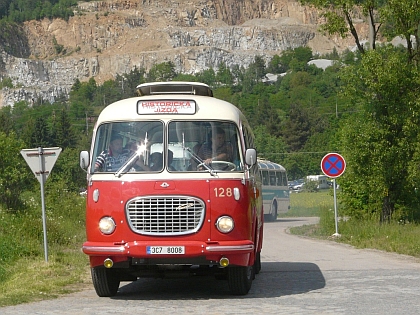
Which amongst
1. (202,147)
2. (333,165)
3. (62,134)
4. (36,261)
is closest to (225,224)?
(202,147)

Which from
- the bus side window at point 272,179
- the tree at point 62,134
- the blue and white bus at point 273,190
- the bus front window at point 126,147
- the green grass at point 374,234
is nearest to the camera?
the bus front window at point 126,147

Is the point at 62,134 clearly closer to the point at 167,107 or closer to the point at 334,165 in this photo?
the point at 334,165

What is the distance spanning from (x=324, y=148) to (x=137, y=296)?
10606 cm

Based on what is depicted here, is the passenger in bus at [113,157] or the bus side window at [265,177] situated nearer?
the passenger in bus at [113,157]

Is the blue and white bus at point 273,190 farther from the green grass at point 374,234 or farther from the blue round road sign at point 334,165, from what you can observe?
the blue round road sign at point 334,165

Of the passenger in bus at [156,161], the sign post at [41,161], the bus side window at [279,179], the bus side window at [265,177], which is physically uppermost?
the passenger in bus at [156,161]

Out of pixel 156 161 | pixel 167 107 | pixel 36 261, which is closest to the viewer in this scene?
pixel 156 161

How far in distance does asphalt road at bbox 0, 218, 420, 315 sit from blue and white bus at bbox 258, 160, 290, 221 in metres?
34.3

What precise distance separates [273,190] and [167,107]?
41.4m

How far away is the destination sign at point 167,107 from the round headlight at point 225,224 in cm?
150

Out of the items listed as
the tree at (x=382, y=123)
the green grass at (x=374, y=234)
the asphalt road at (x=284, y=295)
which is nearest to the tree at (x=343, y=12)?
the tree at (x=382, y=123)

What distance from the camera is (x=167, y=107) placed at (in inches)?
478

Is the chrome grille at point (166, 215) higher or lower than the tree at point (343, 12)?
lower

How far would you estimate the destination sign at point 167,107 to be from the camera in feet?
39.7
